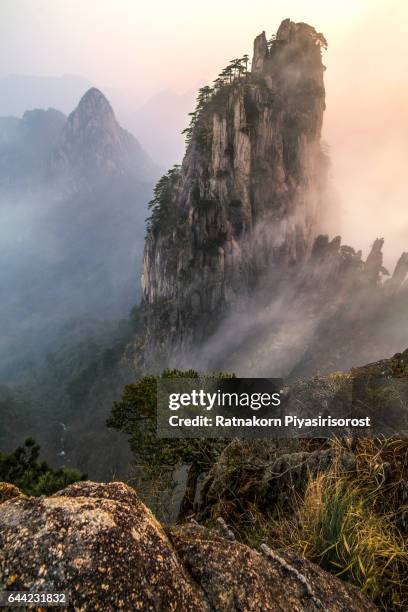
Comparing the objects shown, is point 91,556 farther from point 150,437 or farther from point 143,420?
point 143,420

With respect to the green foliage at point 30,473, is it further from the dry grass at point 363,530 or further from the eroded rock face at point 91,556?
the eroded rock face at point 91,556

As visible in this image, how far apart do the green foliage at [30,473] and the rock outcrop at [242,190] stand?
72.9m

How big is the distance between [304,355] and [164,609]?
91038mm

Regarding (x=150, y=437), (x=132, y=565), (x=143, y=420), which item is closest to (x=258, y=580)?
(x=132, y=565)

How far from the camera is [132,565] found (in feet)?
7.40

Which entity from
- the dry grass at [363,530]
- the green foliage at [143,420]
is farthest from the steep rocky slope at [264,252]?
the dry grass at [363,530]

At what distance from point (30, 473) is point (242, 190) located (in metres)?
76.8

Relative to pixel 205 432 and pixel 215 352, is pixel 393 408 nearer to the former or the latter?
pixel 205 432

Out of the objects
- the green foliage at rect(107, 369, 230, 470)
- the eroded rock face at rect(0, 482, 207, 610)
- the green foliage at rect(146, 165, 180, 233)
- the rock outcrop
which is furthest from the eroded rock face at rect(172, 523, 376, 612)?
the green foliage at rect(146, 165, 180, 233)

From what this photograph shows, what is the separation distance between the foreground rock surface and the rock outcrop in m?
80.4

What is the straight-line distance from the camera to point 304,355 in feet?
292

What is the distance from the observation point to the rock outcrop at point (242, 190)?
78.4 meters

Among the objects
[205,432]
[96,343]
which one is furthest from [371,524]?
[96,343]

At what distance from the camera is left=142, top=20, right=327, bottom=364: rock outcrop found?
7838cm
